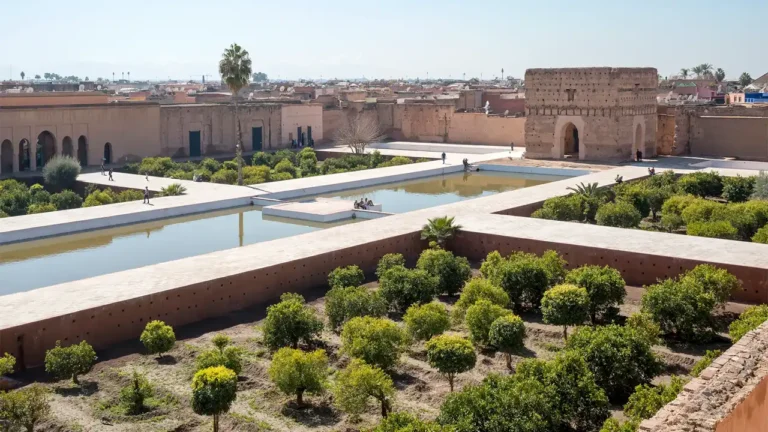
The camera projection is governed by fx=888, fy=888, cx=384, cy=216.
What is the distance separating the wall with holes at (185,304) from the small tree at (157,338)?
0.89m

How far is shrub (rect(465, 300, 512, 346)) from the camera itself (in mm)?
10102

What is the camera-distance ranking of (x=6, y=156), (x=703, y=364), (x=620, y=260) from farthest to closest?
(x=6, y=156) → (x=620, y=260) → (x=703, y=364)

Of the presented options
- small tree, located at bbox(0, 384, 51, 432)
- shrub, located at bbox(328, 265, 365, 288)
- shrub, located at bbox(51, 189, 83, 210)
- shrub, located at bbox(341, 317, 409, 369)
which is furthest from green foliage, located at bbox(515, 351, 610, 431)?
shrub, located at bbox(51, 189, 83, 210)

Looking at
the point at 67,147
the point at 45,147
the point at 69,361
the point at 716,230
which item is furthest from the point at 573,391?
the point at 45,147

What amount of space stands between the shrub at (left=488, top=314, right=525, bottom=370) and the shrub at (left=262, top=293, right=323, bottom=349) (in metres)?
2.06

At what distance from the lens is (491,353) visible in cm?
1023

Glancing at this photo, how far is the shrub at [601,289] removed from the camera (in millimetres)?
11164

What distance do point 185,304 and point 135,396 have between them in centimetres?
294

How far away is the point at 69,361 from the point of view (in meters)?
9.15

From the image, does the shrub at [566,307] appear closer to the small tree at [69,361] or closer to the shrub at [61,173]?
the small tree at [69,361]

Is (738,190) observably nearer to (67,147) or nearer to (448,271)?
(448,271)

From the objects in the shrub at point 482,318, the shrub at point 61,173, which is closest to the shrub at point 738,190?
the shrub at point 482,318

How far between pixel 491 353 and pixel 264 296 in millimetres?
3736

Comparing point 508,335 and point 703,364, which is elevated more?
point 703,364
